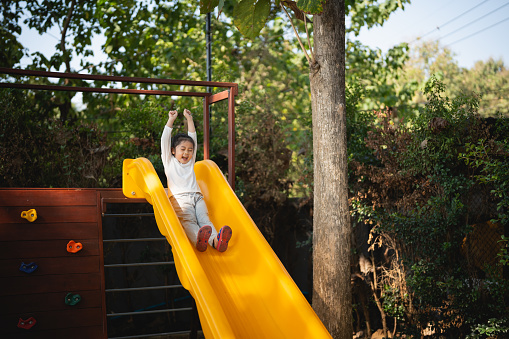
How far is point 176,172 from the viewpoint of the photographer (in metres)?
4.11

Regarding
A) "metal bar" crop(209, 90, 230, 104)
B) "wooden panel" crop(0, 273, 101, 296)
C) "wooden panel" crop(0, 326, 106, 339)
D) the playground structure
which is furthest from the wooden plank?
"metal bar" crop(209, 90, 230, 104)

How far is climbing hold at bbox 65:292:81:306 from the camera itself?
371 cm

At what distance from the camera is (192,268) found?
2.99 m

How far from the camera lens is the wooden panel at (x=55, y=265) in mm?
3693

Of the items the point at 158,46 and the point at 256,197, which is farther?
the point at 158,46

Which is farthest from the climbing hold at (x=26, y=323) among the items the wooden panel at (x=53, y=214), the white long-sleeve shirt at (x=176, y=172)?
the white long-sleeve shirt at (x=176, y=172)

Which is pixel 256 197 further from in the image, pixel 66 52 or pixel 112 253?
pixel 66 52

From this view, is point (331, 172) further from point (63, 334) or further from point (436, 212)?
point (63, 334)

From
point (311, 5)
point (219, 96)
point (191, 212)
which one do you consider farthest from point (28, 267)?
point (311, 5)

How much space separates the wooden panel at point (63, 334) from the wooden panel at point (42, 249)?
59 cm

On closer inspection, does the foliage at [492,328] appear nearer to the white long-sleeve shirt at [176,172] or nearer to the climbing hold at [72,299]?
the white long-sleeve shirt at [176,172]

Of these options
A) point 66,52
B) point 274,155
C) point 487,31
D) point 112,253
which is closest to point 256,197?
point 274,155

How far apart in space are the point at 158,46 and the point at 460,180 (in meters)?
7.10

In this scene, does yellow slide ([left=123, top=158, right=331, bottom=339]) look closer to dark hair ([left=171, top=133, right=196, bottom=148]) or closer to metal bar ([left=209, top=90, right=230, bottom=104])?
dark hair ([left=171, top=133, right=196, bottom=148])
